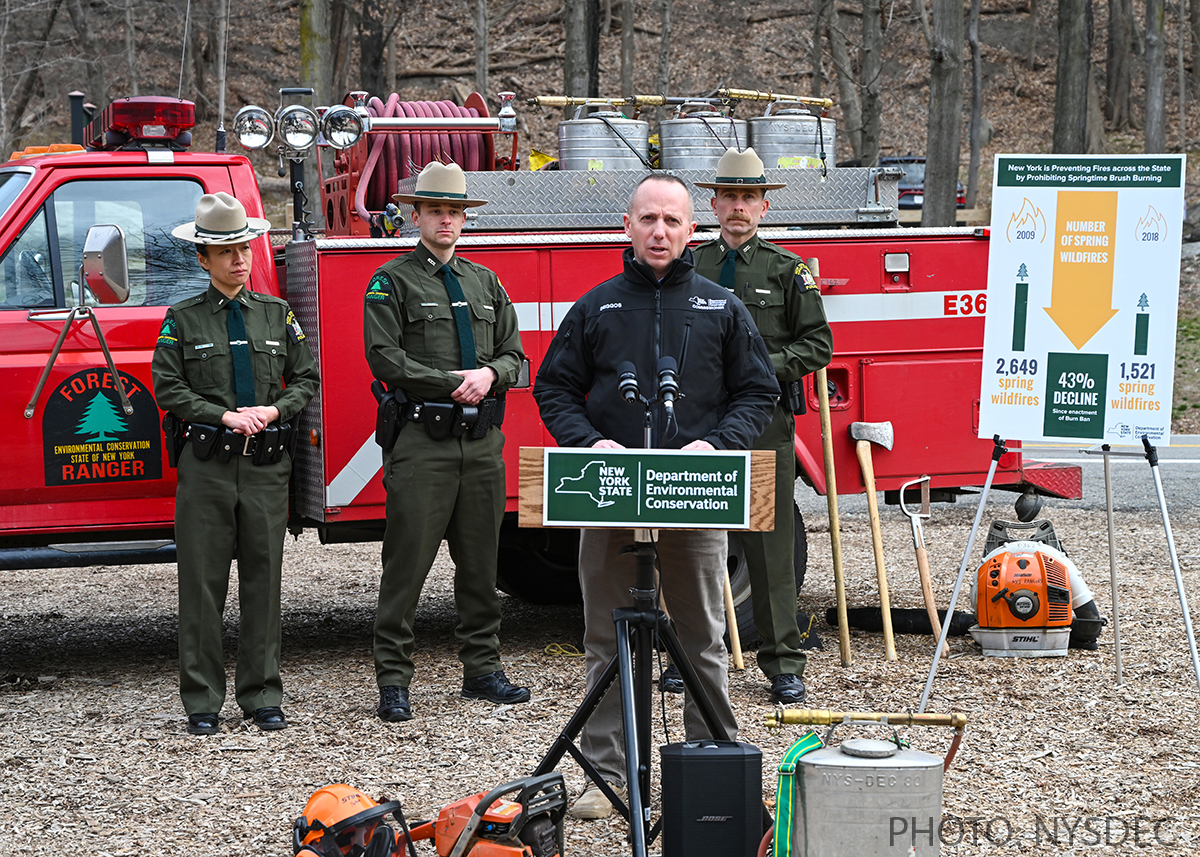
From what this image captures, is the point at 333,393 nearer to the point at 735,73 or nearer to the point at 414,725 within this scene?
the point at 414,725

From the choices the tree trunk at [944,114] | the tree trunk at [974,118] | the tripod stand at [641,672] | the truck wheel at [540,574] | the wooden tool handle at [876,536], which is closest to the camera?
the tripod stand at [641,672]

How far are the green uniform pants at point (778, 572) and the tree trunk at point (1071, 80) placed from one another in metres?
15.8

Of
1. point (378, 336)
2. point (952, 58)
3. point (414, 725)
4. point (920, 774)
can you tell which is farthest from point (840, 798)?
point (952, 58)

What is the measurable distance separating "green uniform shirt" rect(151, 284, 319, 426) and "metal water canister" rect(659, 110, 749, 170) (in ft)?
8.17

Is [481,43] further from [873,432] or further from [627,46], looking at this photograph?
[873,432]

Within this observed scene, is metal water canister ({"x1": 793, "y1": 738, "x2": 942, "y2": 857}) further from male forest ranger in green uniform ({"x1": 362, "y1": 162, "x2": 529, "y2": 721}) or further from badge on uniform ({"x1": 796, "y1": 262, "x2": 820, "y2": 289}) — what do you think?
badge on uniform ({"x1": 796, "y1": 262, "x2": 820, "y2": 289})

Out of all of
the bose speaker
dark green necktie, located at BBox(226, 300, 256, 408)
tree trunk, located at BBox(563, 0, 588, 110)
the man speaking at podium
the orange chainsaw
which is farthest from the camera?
tree trunk, located at BBox(563, 0, 588, 110)

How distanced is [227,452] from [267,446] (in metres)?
0.16

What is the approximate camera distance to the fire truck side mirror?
212 inches

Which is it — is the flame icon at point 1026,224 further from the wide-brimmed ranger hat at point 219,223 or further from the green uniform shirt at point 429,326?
the wide-brimmed ranger hat at point 219,223

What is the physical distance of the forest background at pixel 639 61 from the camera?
90.7 feet

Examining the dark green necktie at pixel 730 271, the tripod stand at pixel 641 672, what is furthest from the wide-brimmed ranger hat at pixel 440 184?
the tripod stand at pixel 641 672

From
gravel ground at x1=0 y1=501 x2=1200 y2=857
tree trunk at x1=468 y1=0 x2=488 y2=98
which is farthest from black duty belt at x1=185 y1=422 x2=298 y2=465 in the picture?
tree trunk at x1=468 y1=0 x2=488 y2=98

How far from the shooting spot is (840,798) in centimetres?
341
